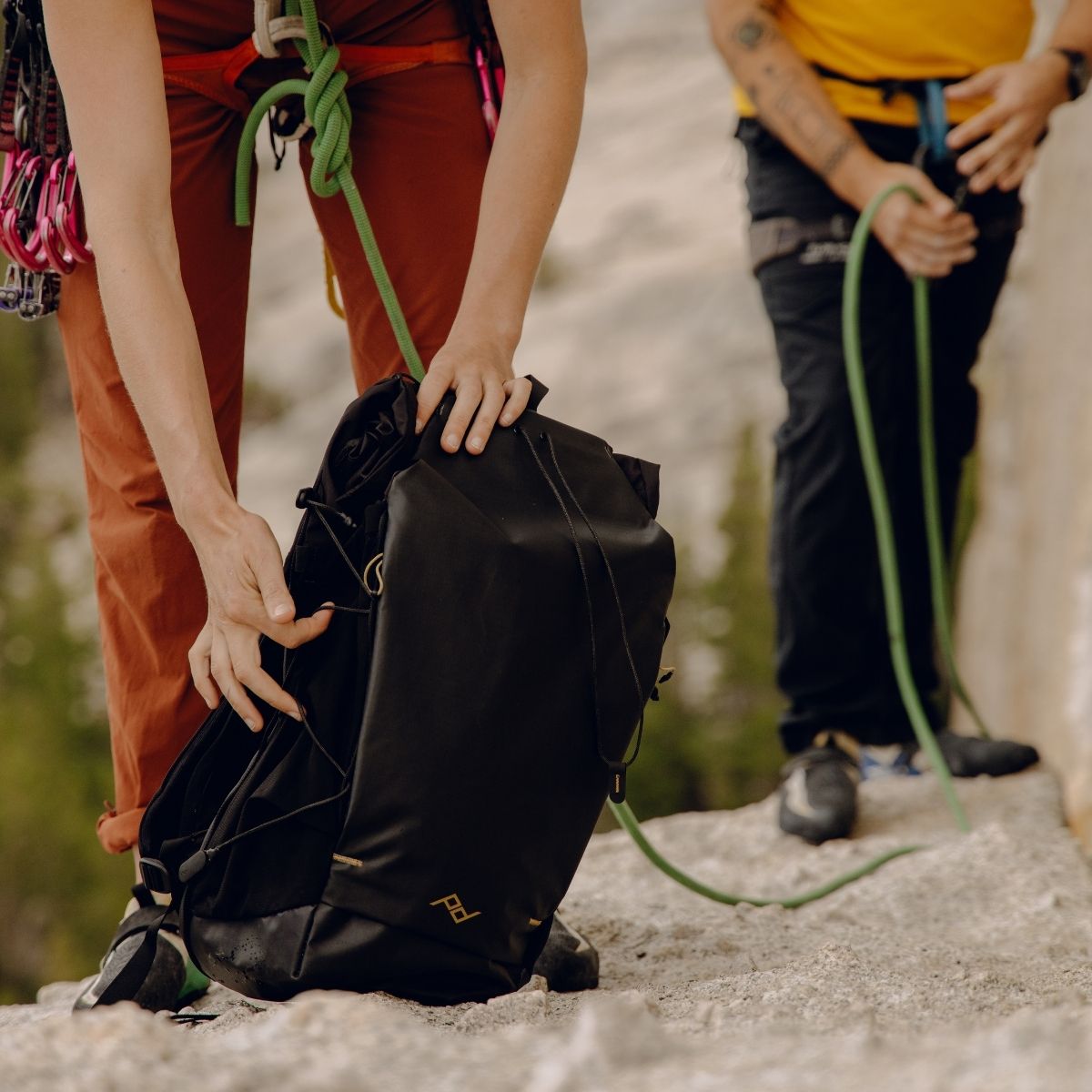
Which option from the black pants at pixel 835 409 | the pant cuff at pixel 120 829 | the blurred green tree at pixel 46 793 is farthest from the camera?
the blurred green tree at pixel 46 793

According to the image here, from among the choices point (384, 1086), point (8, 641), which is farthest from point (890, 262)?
point (8, 641)

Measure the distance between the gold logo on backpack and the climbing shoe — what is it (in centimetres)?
40

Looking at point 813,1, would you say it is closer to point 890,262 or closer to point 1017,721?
point 890,262

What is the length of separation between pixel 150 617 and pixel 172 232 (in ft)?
1.48

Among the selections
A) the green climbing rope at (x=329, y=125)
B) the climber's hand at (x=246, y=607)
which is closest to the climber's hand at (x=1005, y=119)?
the green climbing rope at (x=329, y=125)

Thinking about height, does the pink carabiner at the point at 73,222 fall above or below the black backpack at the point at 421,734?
above

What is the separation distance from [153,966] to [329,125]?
97cm

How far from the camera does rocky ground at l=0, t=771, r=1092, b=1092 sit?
3.05ft

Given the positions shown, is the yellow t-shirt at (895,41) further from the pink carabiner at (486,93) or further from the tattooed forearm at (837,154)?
the pink carabiner at (486,93)

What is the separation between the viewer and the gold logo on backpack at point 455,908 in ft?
4.24

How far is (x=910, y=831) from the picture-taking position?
2434 millimetres

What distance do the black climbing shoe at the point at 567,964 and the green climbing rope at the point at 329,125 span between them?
688 mm

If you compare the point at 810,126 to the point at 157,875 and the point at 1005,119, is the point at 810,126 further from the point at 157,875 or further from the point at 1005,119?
the point at 157,875

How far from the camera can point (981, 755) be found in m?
2.74
